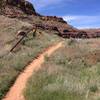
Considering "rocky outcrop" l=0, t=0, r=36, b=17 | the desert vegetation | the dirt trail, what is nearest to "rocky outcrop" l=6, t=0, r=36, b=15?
"rocky outcrop" l=0, t=0, r=36, b=17

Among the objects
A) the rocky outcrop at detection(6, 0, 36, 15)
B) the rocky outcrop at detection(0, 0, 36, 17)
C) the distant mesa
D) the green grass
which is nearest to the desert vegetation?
the green grass

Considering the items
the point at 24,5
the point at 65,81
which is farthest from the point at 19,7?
the point at 65,81

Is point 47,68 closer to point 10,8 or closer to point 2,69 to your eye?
point 2,69

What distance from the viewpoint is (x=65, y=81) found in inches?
724

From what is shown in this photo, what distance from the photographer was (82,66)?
2633 centimetres

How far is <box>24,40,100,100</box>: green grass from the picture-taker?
16.0 metres

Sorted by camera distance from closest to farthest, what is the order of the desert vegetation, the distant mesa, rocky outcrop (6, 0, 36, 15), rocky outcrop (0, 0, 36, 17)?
the desert vegetation, rocky outcrop (0, 0, 36, 17), the distant mesa, rocky outcrop (6, 0, 36, 15)

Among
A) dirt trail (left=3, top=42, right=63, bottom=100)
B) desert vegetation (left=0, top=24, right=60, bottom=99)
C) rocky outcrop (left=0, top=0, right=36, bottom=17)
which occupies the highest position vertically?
rocky outcrop (left=0, top=0, right=36, bottom=17)

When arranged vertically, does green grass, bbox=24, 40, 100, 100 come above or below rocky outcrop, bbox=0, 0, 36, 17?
below

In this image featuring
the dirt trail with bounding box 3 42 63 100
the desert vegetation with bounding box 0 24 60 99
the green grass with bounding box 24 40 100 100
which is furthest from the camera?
the desert vegetation with bounding box 0 24 60 99

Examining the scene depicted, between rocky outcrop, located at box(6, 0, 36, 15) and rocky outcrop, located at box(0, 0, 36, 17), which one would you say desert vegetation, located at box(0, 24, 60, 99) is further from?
rocky outcrop, located at box(6, 0, 36, 15)

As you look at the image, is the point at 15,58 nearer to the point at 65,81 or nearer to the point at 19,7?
the point at 65,81

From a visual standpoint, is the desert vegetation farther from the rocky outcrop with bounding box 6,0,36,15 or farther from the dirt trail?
the rocky outcrop with bounding box 6,0,36,15

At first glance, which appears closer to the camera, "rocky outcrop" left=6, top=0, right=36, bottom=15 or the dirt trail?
the dirt trail
